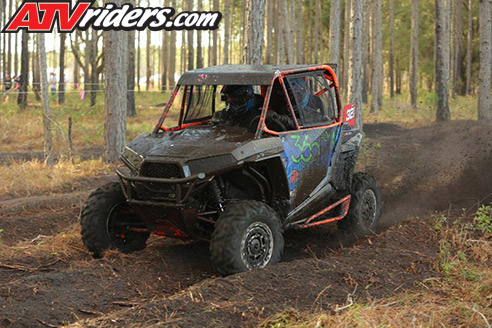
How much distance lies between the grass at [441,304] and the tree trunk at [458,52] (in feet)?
103

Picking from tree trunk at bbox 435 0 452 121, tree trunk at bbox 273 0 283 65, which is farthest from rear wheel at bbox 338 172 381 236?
tree trunk at bbox 273 0 283 65

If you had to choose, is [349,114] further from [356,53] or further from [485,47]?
[485,47]

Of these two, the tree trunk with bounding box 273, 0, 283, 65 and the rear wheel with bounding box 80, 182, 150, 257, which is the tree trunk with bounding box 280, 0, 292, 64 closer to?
the tree trunk with bounding box 273, 0, 283, 65

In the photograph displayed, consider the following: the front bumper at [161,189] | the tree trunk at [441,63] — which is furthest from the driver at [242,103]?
the tree trunk at [441,63]

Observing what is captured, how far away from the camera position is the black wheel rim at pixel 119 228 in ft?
25.8

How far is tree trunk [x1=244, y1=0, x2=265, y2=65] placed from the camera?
495 inches

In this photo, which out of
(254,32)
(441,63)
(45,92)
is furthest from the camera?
(441,63)

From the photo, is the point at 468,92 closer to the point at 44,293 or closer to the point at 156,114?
the point at 156,114

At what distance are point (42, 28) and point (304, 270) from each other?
11389 mm

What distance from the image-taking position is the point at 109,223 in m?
7.87

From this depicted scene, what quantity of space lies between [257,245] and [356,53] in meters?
12.1

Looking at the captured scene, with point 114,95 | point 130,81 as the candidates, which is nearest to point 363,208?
point 114,95

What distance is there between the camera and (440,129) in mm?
19016

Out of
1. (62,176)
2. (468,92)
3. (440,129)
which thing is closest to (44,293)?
(62,176)
